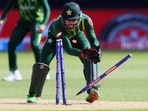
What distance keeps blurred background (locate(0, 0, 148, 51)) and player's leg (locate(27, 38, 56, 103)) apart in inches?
519

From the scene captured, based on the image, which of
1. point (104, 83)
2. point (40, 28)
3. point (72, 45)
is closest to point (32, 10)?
point (40, 28)

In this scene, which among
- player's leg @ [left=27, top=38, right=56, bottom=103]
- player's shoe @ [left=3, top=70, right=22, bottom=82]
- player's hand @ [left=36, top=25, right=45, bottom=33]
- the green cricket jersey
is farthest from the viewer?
player's shoe @ [left=3, top=70, right=22, bottom=82]

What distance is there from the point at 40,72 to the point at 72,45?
646 millimetres

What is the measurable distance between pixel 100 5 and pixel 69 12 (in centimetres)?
1396

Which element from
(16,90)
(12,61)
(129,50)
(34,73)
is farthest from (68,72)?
(129,50)

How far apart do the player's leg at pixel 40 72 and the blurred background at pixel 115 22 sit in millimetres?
13182

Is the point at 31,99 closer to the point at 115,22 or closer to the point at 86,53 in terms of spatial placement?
the point at 86,53

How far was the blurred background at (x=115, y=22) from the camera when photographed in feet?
74.1

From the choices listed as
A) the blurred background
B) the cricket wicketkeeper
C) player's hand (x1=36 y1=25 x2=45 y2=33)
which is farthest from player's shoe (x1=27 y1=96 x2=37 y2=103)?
the blurred background

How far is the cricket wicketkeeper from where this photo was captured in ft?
29.5

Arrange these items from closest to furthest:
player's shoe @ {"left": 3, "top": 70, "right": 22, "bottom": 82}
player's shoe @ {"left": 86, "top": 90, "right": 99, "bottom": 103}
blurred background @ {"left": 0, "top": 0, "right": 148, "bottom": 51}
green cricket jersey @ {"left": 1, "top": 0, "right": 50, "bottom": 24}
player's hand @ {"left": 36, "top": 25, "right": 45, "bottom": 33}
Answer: player's shoe @ {"left": 86, "top": 90, "right": 99, "bottom": 103} < player's hand @ {"left": 36, "top": 25, "right": 45, "bottom": 33} < green cricket jersey @ {"left": 1, "top": 0, "right": 50, "bottom": 24} < player's shoe @ {"left": 3, "top": 70, "right": 22, "bottom": 82} < blurred background @ {"left": 0, "top": 0, "right": 148, "bottom": 51}

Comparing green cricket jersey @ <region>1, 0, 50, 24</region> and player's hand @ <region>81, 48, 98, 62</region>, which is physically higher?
player's hand @ <region>81, 48, 98, 62</region>

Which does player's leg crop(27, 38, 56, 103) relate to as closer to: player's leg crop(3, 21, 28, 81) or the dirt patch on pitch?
the dirt patch on pitch

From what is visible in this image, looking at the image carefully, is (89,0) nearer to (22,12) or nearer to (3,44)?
(3,44)
